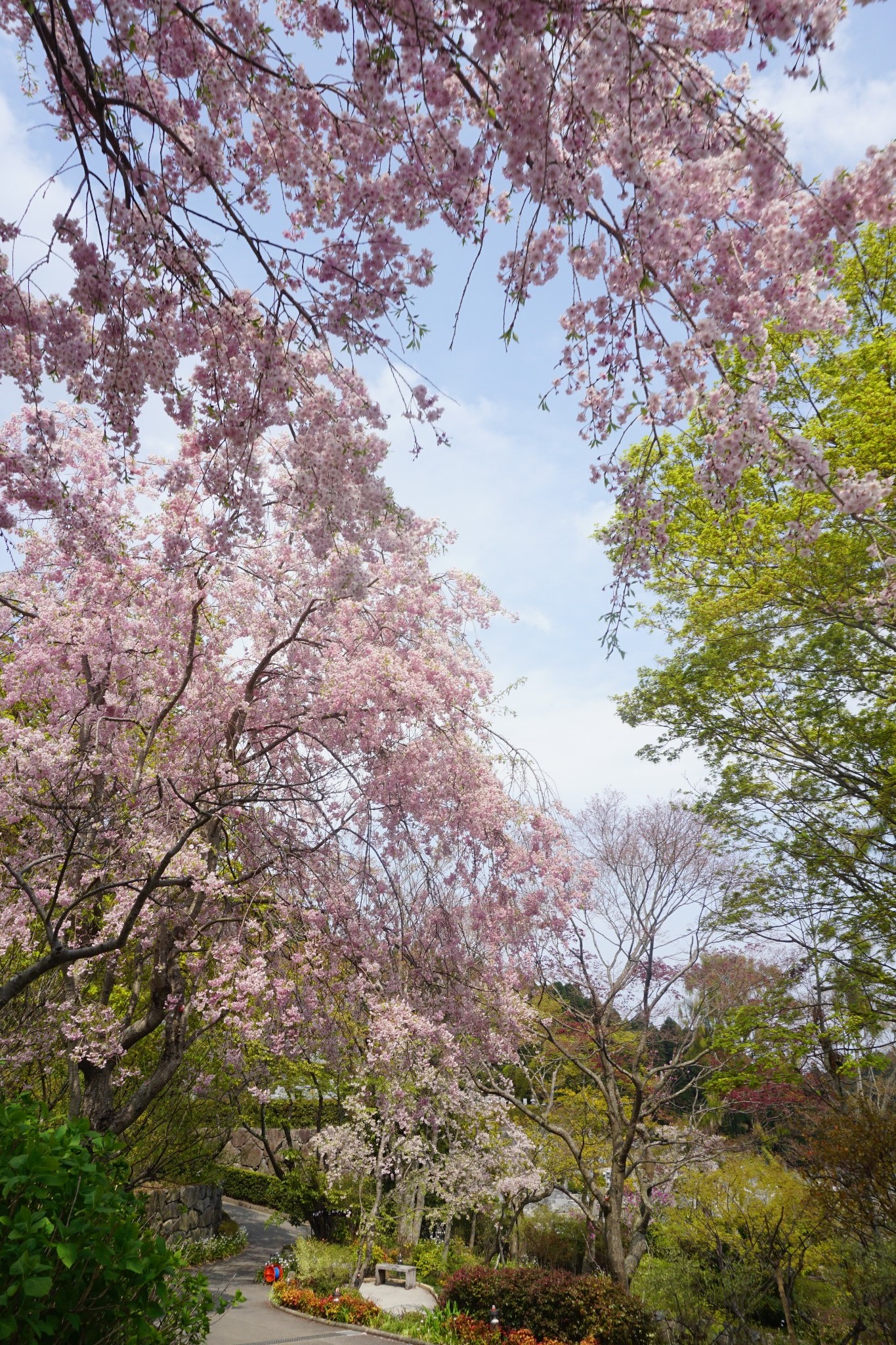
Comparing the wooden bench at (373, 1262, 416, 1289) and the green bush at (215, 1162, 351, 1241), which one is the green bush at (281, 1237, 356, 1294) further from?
the green bush at (215, 1162, 351, 1241)

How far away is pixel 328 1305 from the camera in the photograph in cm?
1248

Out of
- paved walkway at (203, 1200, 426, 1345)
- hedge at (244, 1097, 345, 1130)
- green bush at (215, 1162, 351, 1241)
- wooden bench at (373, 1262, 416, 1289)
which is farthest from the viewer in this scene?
hedge at (244, 1097, 345, 1130)

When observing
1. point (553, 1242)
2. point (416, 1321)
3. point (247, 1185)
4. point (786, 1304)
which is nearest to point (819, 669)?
point (786, 1304)

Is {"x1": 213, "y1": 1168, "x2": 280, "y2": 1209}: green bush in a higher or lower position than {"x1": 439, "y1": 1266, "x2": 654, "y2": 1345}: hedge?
lower

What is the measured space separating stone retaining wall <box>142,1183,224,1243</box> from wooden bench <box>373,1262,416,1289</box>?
11.3 ft

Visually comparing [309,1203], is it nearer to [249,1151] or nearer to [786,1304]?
[249,1151]

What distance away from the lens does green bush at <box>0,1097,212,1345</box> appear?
2201 millimetres

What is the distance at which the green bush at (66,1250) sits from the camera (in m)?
2.20

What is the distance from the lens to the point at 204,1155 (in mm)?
14078

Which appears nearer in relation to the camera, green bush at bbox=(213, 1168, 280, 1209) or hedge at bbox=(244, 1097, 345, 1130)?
hedge at bbox=(244, 1097, 345, 1130)

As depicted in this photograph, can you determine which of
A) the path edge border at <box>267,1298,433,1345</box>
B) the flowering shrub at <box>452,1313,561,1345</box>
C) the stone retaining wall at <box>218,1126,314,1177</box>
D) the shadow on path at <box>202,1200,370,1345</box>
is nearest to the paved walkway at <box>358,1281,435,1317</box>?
the path edge border at <box>267,1298,433,1345</box>

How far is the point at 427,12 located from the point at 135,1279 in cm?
441

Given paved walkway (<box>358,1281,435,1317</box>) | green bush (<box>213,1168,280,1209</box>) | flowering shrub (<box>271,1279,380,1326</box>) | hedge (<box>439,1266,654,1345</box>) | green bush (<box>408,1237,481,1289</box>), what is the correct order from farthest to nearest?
green bush (<box>213,1168,280,1209</box>)
green bush (<box>408,1237,481,1289</box>)
paved walkway (<box>358,1281,435,1317</box>)
flowering shrub (<box>271,1279,380,1326</box>)
hedge (<box>439,1266,654,1345</box>)

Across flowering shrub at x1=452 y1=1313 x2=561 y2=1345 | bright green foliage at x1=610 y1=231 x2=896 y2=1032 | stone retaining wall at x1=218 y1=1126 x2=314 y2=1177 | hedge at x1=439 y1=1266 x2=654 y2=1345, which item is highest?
bright green foliage at x1=610 y1=231 x2=896 y2=1032
